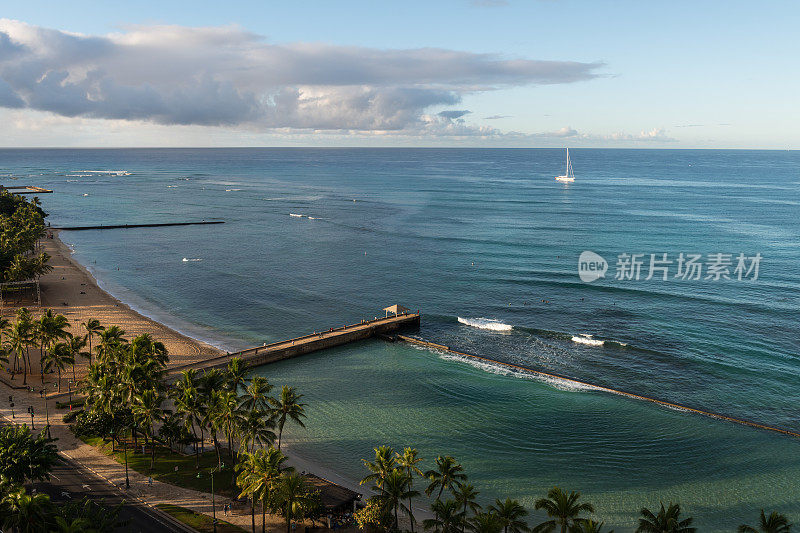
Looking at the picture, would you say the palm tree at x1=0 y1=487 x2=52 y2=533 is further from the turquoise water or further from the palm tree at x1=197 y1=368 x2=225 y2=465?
the turquoise water

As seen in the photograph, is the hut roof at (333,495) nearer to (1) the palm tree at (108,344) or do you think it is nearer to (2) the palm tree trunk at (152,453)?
(2) the palm tree trunk at (152,453)

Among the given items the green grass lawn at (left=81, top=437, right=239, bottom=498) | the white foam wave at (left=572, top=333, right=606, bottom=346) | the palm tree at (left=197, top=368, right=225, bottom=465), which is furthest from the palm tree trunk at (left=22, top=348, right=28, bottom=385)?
the white foam wave at (left=572, top=333, right=606, bottom=346)

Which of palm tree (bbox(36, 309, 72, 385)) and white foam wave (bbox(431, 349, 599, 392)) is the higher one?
palm tree (bbox(36, 309, 72, 385))

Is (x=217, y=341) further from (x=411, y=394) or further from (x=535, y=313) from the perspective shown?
(x=535, y=313)

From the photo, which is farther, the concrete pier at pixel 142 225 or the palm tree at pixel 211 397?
the concrete pier at pixel 142 225

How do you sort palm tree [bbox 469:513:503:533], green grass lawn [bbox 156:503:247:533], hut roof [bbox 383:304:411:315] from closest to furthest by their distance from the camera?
palm tree [bbox 469:513:503:533]
green grass lawn [bbox 156:503:247:533]
hut roof [bbox 383:304:411:315]

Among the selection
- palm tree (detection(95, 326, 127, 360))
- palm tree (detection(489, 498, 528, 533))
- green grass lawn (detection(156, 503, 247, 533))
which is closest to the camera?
palm tree (detection(489, 498, 528, 533))

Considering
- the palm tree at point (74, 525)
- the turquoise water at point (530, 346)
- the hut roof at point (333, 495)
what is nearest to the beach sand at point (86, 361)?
the hut roof at point (333, 495)

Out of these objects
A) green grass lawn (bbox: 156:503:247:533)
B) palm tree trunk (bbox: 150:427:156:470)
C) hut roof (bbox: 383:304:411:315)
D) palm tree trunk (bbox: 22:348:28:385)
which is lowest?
green grass lawn (bbox: 156:503:247:533)
